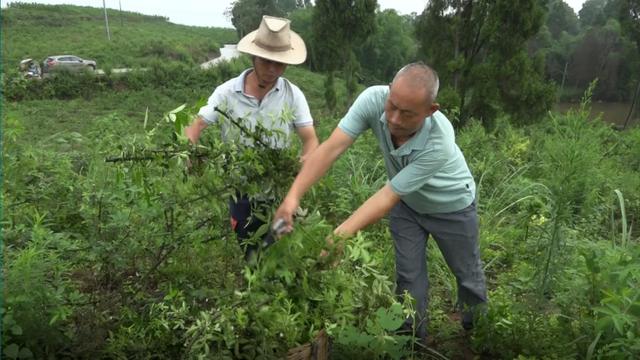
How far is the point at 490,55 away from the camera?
12391 mm

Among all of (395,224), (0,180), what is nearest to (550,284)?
(395,224)

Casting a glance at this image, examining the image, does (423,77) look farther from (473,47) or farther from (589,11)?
(589,11)

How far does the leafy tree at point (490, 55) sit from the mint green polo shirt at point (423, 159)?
31.7 feet

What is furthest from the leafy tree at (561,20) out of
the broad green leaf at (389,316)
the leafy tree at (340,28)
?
the broad green leaf at (389,316)

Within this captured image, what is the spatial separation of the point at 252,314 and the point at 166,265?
45.4 inches

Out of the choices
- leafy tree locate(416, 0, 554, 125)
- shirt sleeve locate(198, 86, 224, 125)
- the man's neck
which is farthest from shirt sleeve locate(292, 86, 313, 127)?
leafy tree locate(416, 0, 554, 125)

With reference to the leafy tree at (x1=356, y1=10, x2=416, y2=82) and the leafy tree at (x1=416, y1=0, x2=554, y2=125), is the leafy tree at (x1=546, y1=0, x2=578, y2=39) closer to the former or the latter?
the leafy tree at (x1=356, y1=10, x2=416, y2=82)

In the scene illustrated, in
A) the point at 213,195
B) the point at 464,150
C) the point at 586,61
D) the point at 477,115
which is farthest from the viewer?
the point at 586,61

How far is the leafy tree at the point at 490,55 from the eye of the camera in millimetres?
11609

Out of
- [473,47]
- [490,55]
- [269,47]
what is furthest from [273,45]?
[473,47]

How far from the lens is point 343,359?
246 cm

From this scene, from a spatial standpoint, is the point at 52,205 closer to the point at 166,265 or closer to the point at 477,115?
the point at 166,265

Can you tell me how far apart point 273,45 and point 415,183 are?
44.1 inches

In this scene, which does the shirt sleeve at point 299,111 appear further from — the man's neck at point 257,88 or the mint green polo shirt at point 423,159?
the mint green polo shirt at point 423,159
